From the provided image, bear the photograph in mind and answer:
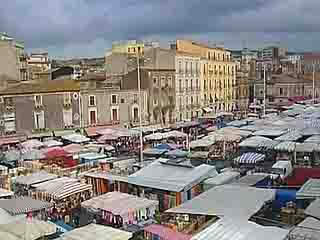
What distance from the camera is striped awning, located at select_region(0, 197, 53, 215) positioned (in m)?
15.0

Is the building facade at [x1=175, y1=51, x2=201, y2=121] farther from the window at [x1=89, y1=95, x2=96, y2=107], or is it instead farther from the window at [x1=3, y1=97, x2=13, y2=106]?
Answer: the window at [x1=3, y1=97, x2=13, y2=106]

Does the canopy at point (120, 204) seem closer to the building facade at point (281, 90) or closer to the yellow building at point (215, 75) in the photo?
the yellow building at point (215, 75)

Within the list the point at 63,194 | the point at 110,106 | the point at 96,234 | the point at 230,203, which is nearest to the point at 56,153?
the point at 63,194

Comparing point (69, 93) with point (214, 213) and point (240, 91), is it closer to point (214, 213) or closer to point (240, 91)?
point (214, 213)

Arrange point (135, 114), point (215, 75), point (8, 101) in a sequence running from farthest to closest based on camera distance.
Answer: point (215, 75) → point (135, 114) → point (8, 101)

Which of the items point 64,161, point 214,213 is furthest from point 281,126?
point 214,213

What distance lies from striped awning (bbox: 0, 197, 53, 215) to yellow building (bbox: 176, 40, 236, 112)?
3877 centimetres

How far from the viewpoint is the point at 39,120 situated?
117 feet

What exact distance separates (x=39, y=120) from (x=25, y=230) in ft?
77.5

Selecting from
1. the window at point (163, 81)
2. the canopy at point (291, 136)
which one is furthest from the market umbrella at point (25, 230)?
the window at point (163, 81)

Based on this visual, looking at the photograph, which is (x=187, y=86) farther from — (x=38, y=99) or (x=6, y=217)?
(x=6, y=217)

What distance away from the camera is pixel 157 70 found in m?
45.0

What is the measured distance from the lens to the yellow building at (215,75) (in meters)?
54.7

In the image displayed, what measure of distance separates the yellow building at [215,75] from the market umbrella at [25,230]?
135ft
